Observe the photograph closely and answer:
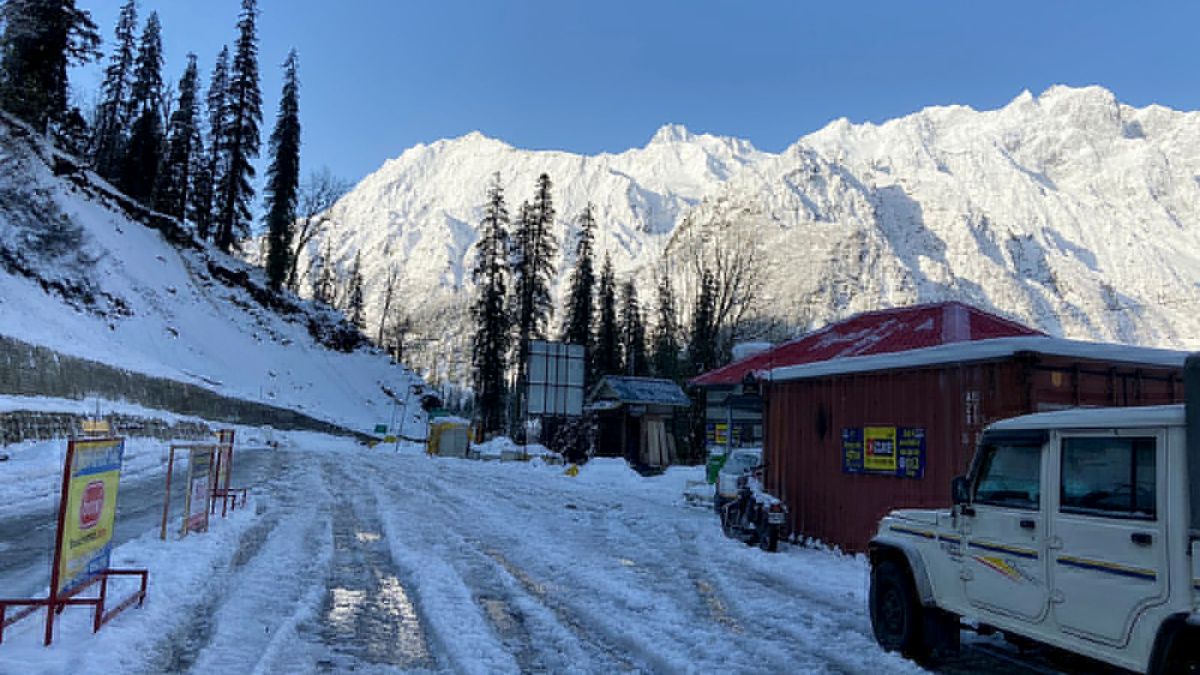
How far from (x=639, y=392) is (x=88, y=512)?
35146 mm

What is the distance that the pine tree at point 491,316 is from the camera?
1934 inches

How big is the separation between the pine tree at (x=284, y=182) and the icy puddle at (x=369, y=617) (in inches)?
1890

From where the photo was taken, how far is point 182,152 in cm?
5691

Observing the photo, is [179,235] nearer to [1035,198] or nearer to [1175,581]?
[1175,581]

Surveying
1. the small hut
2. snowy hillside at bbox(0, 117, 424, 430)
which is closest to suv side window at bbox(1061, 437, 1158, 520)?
snowy hillside at bbox(0, 117, 424, 430)

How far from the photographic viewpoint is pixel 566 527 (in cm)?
Answer: 1395

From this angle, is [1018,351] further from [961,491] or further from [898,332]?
[898,332]

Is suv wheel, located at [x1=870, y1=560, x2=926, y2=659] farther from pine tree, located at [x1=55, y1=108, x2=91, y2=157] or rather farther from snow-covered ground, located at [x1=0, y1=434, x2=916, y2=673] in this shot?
pine tree, located at [x1=55, y1=108, x2=91, y2=157]

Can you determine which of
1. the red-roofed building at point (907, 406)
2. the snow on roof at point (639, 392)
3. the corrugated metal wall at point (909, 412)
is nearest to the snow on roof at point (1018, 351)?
the red-roofed building at point (907, 406)

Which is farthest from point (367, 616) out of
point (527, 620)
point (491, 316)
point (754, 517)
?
point (491, 316)

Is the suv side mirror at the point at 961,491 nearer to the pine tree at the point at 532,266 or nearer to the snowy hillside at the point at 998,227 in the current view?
the pine tree at the point at 532,266

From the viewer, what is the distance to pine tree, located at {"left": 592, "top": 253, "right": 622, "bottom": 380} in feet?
199

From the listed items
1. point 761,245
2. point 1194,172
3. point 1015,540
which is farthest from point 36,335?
point 1194,172

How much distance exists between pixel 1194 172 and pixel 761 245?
370 ft
